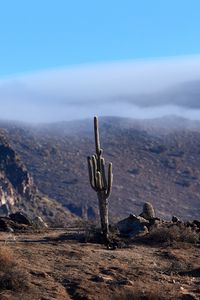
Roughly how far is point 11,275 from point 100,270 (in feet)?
9.34

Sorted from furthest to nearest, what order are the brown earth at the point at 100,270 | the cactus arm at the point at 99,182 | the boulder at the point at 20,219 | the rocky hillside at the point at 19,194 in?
the rocky hillside at the point at 19,194 < the boulder at the point at 20,219 < the cactus arm at the point at 99,182 < the brown earth at the point at 100,270

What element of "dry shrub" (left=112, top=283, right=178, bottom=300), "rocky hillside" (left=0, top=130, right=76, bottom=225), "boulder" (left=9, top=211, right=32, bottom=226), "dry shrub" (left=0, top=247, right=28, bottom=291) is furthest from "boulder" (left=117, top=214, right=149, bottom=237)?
"rocky hillside" (left=0, top=130, right=76, bottom=225)

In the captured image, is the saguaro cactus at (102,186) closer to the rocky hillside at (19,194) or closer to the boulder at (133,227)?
the boulder at (133,227)

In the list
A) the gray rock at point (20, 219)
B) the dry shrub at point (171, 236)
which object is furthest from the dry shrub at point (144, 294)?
the gray rock at point (20, 219)

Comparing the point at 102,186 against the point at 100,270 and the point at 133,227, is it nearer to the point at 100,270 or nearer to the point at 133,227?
the point at 133,227

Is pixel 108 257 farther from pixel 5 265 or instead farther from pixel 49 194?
pixel 49 194

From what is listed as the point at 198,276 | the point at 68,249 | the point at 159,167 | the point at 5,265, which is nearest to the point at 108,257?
the point at 68,249

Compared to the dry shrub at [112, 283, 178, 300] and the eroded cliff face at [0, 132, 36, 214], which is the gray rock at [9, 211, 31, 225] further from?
the eroded cliff face at [0, 132, 36, 214]

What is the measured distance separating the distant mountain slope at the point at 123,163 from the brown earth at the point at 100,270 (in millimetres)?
47179

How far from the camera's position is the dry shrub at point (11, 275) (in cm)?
1466

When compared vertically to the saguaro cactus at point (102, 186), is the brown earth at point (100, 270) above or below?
below

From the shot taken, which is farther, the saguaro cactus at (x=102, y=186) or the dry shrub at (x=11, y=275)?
the saguaro cactus at (x=102, y=186)

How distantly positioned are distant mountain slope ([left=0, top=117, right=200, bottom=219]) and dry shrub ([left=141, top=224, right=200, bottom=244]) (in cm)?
4507

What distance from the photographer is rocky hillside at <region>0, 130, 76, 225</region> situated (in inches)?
2437
